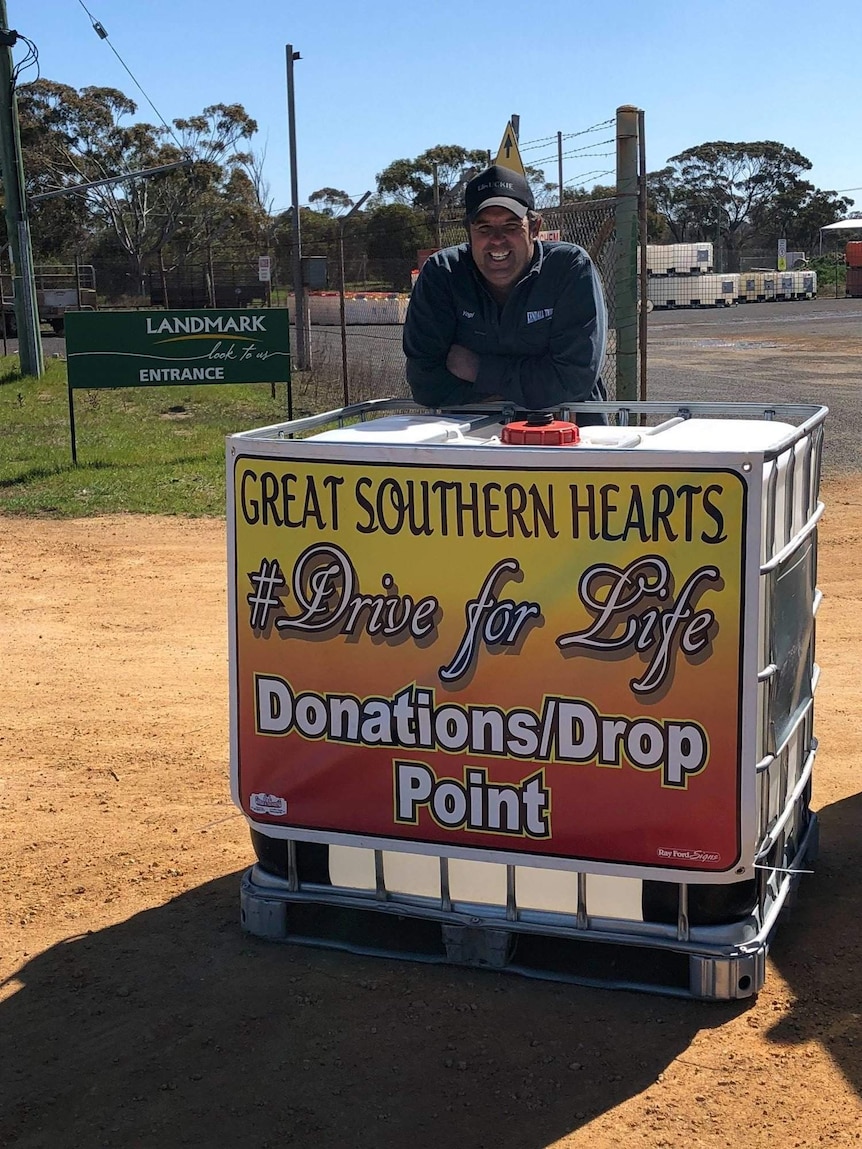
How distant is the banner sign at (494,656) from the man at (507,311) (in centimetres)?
132

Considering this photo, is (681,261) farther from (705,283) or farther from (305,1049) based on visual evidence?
(305,1049)

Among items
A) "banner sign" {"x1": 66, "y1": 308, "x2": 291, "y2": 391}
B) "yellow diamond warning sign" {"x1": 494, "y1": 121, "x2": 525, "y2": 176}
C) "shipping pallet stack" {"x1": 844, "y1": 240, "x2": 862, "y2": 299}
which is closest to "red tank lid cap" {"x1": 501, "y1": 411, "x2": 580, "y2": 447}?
"yellow diamond warning sign" {"x1": 494, "y1": 121, "x2": 525, "y2": 176}

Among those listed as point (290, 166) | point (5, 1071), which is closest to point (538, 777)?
point (5, 1071)

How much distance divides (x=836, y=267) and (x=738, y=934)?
2510 inches

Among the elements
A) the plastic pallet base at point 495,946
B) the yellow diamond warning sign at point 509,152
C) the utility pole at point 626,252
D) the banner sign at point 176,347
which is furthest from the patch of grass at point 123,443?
the plastic pallet base at point 495,946

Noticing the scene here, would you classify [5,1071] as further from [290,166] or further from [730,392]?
[290,166]

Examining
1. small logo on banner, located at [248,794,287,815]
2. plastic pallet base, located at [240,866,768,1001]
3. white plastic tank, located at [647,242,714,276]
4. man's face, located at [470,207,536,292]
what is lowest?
plastic pallet base, located at [240,866,768,1001]

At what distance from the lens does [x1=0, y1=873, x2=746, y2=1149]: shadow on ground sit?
9.60 ft

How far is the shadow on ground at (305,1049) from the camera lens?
2.93m

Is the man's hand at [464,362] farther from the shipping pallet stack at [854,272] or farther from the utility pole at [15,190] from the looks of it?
the shipping pallet stack at [854,272]

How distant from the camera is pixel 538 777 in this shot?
Answer: 3354 millimetres

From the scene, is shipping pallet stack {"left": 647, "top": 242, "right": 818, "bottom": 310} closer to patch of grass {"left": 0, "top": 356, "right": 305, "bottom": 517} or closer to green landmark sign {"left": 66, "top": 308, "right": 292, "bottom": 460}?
patch of grass {"left": 0, "top": 356, "right": 305, "bottom": 517}

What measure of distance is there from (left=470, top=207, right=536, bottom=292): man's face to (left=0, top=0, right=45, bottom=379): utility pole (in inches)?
730

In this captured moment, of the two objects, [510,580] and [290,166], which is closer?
[510,580]
